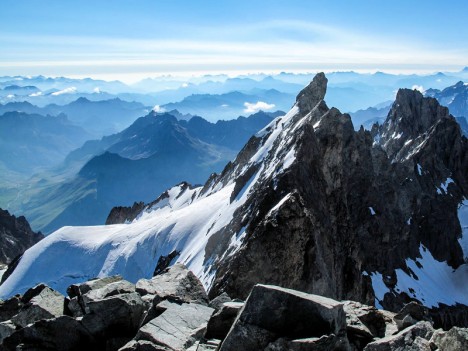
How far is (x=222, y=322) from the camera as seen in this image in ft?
52.0

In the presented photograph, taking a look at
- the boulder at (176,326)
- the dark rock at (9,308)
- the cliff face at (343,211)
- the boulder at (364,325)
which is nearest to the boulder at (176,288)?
the boulder at (176,326)

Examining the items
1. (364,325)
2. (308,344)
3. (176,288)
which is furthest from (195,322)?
(364,325)

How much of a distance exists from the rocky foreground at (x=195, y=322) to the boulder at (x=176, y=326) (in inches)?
1.4

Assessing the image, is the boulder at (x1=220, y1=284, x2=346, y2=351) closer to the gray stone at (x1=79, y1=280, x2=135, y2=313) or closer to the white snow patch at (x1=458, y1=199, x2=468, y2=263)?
the gray stone at (x1=79, y1=280, x2=135, y2=313)

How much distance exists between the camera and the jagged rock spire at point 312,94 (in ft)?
373

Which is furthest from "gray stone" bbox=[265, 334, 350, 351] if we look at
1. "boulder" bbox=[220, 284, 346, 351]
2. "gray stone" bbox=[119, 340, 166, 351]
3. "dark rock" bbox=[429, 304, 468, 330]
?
"dark rock" bbox=[429, 304, 468, 330]

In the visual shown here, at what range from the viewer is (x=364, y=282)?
62.3m

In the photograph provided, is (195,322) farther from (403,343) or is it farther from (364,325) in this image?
(403,343)

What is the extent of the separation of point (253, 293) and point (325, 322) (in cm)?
230

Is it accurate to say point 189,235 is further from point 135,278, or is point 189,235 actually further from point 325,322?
point 325,322

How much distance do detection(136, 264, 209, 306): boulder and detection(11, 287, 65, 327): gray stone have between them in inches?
142

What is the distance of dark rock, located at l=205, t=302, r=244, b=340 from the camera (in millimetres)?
15695

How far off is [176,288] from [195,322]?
3940 mm

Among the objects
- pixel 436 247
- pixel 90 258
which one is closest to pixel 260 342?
pixel 90 258
